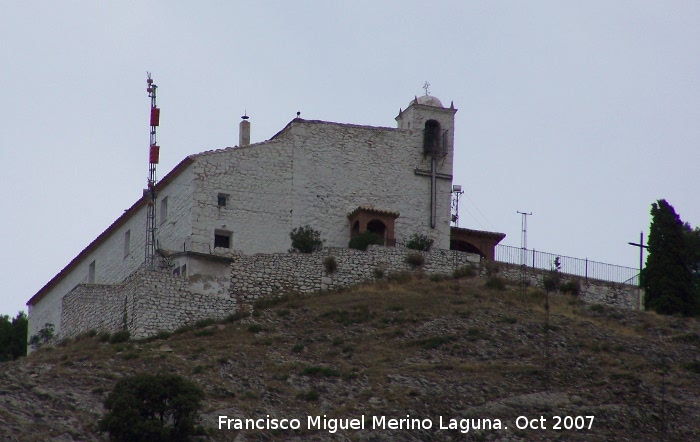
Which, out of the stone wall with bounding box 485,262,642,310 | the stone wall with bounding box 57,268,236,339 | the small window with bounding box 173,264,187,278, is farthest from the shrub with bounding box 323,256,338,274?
the stone wall with bounding box 485,262,642,310

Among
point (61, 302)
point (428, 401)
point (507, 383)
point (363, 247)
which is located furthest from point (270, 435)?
point (61, 302)

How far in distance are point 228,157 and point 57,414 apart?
2043 centimetres

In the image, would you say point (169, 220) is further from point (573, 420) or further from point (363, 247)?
point (573, 420)

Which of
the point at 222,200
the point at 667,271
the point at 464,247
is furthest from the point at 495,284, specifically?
the point at 222,200

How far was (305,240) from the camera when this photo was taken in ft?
211

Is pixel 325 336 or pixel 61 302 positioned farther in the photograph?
pixel 61 302

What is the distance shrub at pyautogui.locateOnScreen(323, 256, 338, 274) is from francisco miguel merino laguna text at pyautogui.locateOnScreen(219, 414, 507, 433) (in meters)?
15.1

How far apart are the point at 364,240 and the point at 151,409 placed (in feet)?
67.9

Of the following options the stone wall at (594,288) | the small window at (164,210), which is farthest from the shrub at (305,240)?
the stone wall at (594,288)

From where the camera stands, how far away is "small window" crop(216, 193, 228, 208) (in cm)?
6431

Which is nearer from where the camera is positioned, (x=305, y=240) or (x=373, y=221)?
(x=305, y=240)

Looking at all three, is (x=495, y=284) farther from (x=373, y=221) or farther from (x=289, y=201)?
(x=289, y=201)

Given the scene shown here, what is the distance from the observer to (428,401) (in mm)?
49781

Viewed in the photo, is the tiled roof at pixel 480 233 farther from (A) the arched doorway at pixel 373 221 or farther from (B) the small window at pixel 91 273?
(B) the small window at pixel 91 273
